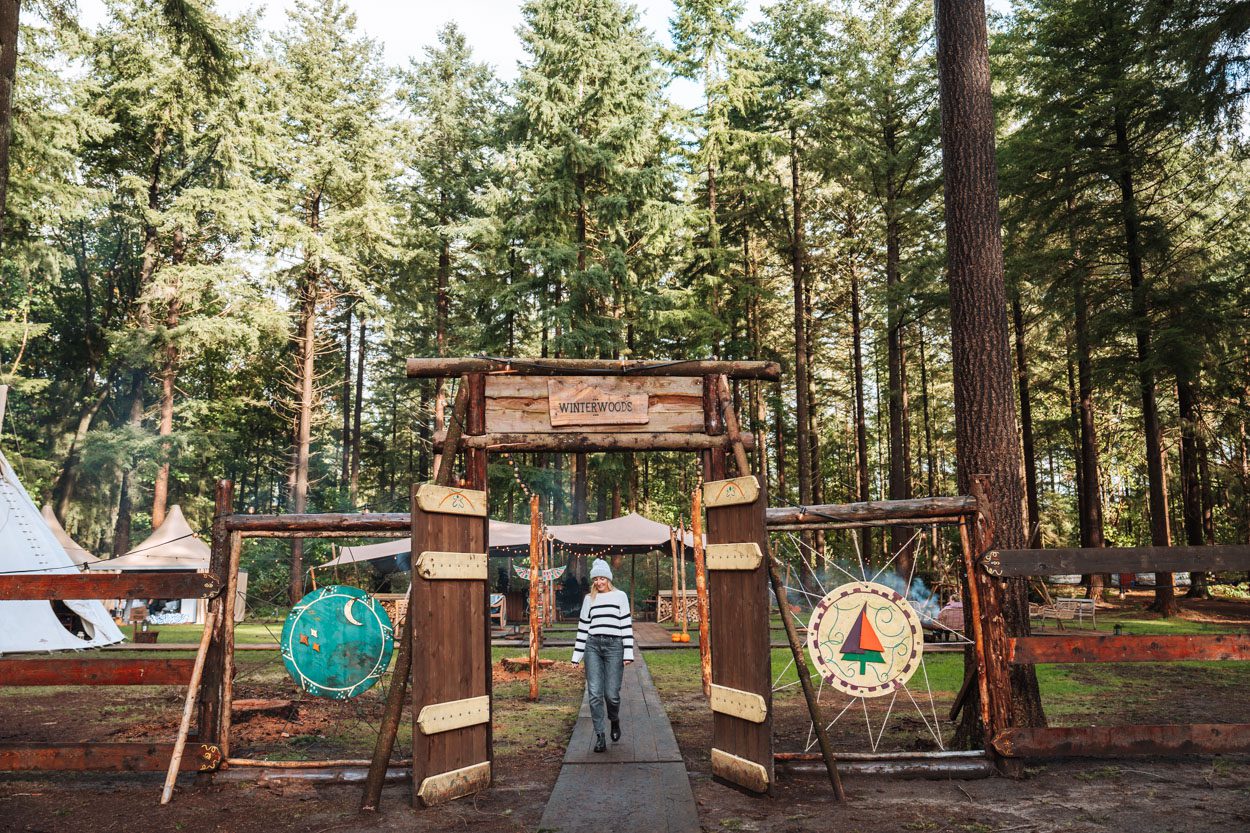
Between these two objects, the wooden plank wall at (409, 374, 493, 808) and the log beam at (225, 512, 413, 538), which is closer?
the wooden plank wall at (409, 374, 493, 808)

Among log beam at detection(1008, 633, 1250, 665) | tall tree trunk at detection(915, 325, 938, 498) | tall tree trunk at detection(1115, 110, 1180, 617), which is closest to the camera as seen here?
log beam at detection(1008, 633, 1250, 665)

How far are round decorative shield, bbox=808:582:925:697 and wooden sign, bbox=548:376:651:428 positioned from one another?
7.10ft

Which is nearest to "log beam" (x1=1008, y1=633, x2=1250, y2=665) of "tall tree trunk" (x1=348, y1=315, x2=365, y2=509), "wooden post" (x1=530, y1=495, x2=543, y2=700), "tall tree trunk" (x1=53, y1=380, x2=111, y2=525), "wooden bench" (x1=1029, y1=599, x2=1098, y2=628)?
"wooden post" (x1=530, y1=495, x2=543, y2=700)

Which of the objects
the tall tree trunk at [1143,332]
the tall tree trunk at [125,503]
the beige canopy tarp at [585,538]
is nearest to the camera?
the tall tree trunk at [1143,332]

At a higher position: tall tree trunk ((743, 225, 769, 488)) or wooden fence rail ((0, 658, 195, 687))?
tall tree trunk ((743, 225, 769, 488))

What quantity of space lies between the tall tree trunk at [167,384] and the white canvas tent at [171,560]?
250cm

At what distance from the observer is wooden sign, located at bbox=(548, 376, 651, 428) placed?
682cm

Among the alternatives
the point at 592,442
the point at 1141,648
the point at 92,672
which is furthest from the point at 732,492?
the point at 92,672

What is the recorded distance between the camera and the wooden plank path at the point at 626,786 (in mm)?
4965

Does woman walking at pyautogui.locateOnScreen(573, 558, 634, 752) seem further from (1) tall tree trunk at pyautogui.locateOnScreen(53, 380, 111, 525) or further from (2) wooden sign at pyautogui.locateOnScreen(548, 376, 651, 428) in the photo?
(1) tall tree trunk at pyautogui.locateOnScreen(53, 380, 111, 525)

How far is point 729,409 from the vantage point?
683cm

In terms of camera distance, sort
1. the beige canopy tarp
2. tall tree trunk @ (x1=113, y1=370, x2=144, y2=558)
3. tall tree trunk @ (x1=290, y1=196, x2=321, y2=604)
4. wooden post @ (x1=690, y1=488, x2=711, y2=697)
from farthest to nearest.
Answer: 1. tall tree trunk @ (x1=113, y1=370, x2=144, y2=558)
2. tall tree trunk @ (x1=290, y1=196, x2=321, y2=604)
3. the beige canopy tarp
4. wooden post @ (x1=690, y1=488, x2=711, y2=697)

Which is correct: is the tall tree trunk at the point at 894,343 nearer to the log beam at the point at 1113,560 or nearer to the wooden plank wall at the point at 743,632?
the log beam at the point at 1113,560

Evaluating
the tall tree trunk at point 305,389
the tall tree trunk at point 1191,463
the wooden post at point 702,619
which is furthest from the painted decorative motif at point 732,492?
the tall tree trunk at point 305,389
